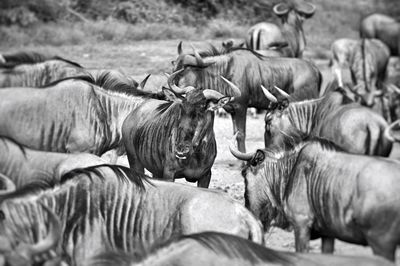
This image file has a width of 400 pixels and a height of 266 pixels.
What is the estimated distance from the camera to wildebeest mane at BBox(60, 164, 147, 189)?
243 inches

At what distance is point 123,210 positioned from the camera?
6246 millimetres

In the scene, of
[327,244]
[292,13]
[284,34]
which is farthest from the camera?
[292,13]

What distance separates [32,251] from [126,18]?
1641 centimetres

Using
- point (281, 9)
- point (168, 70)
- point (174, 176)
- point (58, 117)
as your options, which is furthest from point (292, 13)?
point (174, 176)

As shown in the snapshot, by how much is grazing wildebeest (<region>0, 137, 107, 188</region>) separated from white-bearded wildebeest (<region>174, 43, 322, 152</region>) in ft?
13.2

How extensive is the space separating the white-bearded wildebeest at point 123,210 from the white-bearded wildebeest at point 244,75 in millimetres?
4858

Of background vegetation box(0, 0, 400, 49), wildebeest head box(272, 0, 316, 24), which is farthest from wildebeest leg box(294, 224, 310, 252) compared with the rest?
background vegetation box(0, 0, 400, 49)

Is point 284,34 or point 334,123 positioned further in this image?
point 284,34

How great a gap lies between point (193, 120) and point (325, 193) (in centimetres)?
171

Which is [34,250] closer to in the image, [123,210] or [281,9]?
[123,210]

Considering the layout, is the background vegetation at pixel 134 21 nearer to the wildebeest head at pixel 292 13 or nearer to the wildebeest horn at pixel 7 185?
the wildebeest head at pixel 292 13

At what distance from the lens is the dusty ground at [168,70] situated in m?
8.24

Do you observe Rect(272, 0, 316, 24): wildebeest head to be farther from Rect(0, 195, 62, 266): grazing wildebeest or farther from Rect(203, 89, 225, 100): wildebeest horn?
Rect(0, 195, 62, 266): grazing wildebeest

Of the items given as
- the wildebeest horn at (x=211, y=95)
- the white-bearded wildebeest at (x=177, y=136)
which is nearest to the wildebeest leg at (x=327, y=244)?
the white-bearded wildebeest at (x=177, y=136)
